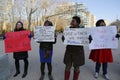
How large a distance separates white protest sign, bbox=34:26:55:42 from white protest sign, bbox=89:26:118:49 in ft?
4.09

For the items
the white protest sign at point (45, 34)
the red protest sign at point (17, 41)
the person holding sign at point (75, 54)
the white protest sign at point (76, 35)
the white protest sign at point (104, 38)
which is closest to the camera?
the person holding sign at point (75, 54)

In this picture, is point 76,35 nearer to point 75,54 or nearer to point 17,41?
point 75,54

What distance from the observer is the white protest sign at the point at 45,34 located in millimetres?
8125

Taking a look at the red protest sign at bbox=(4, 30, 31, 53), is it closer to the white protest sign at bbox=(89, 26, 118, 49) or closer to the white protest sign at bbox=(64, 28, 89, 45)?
the white protest sign at bbox=(64, 28, 89, 45)

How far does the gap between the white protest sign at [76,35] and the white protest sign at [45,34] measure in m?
0.55

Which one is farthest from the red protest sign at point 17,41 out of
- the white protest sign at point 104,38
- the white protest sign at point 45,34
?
the white protest sign at point 104,38

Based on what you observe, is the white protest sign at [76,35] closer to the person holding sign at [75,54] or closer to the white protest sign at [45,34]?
the person holding sign at [75,54]

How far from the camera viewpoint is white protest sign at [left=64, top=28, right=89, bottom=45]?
7.66 meters

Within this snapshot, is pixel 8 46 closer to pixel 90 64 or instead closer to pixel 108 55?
pixel 108 55

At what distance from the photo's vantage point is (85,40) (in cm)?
770

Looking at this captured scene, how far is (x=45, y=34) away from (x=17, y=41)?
108cm

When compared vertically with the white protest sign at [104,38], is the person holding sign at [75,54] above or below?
below

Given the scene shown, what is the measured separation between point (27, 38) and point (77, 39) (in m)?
1.83

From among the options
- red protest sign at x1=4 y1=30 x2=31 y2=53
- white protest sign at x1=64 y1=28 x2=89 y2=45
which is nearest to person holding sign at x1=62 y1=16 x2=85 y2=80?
white protest sign at x1=64 y1=28 x2=89 y2=45
